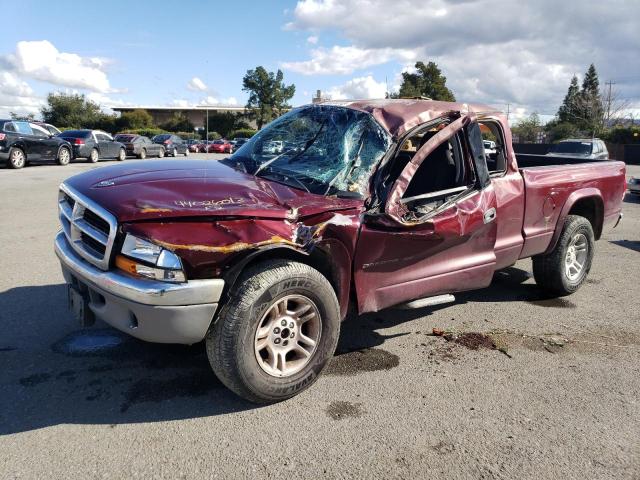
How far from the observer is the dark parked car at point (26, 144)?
18016 millimetres

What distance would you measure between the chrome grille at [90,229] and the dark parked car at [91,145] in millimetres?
21909

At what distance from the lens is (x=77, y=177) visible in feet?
12.6

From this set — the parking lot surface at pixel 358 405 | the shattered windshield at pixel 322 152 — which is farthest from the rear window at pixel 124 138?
the shattered windshield at pixel 322 152

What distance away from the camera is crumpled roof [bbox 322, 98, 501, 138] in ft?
12.8

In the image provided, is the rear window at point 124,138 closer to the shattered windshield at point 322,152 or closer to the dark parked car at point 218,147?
the dark parked car at point 218,147

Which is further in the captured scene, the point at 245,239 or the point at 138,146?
the point at 138,146

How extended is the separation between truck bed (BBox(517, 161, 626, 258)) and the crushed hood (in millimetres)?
2248

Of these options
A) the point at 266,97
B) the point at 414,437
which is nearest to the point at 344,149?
the point at 414,437

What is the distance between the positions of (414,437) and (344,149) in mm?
2058

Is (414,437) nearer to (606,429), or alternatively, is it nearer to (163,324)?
(606,429)

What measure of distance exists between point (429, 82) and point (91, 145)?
3144cm

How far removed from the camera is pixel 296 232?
3199mm

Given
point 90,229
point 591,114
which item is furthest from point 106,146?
point 591,114

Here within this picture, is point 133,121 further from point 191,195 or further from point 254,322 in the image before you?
point 254,322
